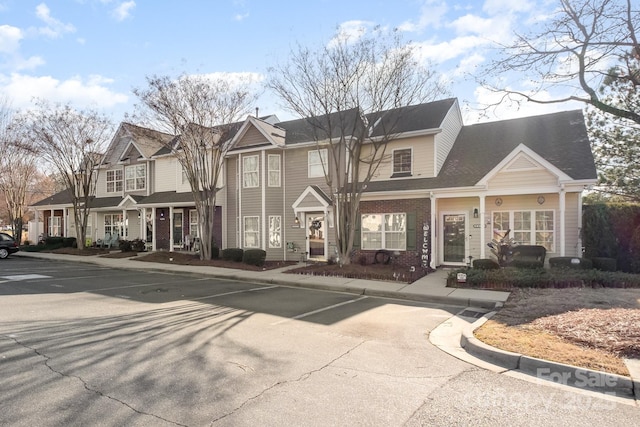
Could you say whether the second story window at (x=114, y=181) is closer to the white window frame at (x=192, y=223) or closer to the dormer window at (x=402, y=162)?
the white window frame at (x=192, y=223)

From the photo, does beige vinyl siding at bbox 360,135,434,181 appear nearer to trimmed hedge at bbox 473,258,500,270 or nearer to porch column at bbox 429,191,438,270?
porch column at bbox 429,191,438,270

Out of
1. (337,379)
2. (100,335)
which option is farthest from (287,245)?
(337,379)

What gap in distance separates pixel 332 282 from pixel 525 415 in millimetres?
8571

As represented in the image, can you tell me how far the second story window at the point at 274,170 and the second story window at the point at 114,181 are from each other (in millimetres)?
14212

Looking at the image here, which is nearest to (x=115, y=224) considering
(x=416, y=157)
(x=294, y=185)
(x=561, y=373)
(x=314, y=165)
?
(x=294, y=185)

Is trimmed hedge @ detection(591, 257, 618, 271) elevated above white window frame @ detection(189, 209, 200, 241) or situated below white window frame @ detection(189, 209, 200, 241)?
below

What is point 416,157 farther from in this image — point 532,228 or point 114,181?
point 114,181

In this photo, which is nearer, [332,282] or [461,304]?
[461,304]

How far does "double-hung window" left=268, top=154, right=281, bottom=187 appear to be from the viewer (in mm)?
19297

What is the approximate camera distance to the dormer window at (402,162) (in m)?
17.0

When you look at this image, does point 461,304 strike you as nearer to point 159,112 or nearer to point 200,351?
point 200,351

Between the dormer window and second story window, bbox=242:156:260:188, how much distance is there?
6972mm

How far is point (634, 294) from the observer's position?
9086 millimetres

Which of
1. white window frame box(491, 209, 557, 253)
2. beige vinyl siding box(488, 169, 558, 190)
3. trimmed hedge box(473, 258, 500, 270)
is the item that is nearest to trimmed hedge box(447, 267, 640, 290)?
trimmed hedge box(473, 258, 500, 270)
